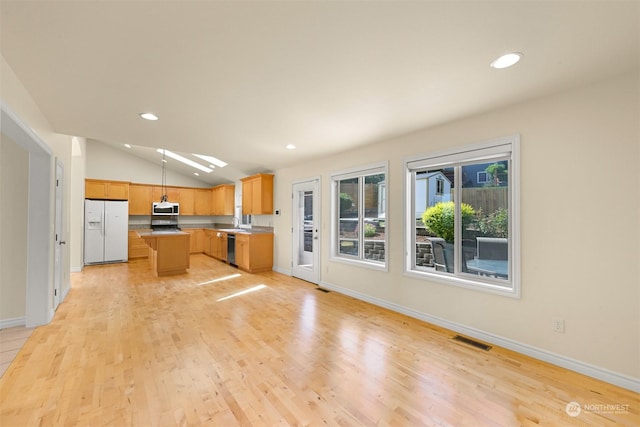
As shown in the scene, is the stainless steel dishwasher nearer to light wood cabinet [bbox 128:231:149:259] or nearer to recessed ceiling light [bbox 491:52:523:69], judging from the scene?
light wood cabinet [bbox 128:231:149:259]

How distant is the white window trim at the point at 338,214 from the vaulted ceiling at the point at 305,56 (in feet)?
3.19

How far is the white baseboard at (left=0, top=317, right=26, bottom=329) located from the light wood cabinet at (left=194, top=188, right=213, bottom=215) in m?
6.35

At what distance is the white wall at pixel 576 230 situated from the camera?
2049 millimetres

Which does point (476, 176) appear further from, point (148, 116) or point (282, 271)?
point (282, 271)

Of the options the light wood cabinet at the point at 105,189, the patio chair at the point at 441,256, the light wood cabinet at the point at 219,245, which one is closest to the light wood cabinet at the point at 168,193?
the light wood cabinet at the point at 105,189

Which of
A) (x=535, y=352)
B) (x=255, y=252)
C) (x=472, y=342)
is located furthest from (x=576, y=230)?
(x=255, y=252)

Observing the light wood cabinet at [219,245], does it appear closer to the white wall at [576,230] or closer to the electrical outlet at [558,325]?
the white wall at [576,230]

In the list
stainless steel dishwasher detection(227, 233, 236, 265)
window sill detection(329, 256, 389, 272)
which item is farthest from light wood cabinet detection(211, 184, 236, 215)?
window sill detection(329, 256, 389, 272)

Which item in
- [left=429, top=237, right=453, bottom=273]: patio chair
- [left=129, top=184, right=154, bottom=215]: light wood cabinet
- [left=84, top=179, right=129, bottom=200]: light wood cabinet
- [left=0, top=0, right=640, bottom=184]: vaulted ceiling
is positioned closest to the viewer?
[left=0, top=0, right=640, bottom=184]: vaulted ceiling

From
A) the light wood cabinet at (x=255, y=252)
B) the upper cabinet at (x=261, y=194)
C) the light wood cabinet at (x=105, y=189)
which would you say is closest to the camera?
the light wood cabinet at (x=255, y=252)

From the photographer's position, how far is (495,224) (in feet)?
9.46

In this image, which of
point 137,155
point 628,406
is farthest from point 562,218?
point 137,155

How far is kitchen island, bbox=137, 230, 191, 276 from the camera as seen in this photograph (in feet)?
18.9
